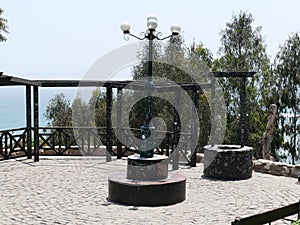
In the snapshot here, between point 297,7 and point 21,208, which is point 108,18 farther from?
point 297,7

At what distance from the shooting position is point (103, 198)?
6.65 m

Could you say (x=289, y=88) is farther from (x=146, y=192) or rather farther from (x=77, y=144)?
(x=146, y=192)

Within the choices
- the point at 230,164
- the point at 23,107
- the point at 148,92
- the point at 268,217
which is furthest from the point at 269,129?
the point at 23,107

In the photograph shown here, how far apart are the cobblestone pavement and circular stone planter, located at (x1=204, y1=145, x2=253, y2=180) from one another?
0.24 m

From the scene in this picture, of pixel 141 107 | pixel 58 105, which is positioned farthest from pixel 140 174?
pixel 58 105

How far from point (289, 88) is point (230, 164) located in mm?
10932

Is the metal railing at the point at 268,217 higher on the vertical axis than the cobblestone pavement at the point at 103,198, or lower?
higher

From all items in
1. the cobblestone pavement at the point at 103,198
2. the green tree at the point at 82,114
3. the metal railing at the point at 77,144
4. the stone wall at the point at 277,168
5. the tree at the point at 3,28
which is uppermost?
the tree at the point at 3,28

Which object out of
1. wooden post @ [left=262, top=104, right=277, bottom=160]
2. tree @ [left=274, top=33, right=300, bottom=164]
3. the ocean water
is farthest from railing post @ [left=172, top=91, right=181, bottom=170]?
tree @ [left=274, top=33, right=300, bottom=164]

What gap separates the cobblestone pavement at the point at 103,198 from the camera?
5543 mm

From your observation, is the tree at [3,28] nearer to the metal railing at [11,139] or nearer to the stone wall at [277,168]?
the metal railing at [11,139]

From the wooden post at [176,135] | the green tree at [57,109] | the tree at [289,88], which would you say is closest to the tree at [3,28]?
the wooden post at [176,135]

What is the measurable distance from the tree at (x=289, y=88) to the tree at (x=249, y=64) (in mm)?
519

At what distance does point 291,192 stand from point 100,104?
13999mm
